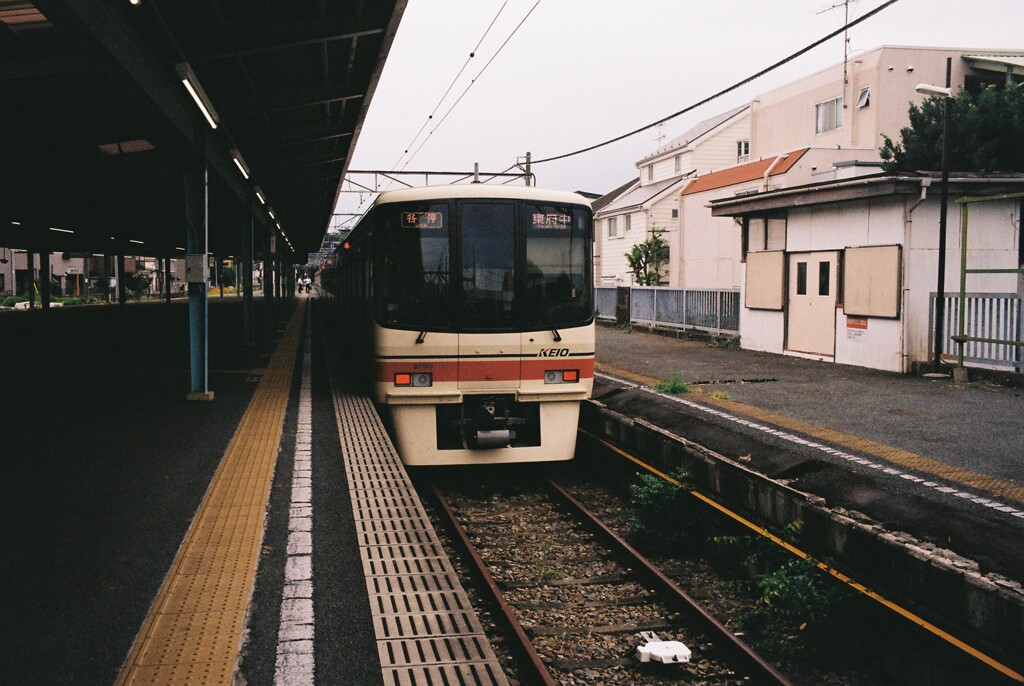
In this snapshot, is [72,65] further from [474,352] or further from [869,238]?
[869,238]

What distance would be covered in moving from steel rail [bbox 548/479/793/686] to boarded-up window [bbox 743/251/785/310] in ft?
30.9

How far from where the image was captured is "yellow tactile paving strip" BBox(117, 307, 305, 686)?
352 cm

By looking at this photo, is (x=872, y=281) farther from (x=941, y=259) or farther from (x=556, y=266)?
(x=556, y=266)

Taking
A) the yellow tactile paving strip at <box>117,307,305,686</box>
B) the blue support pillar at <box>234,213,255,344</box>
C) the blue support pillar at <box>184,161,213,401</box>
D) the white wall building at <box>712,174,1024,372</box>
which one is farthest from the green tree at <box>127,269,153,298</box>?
the yellow tactile paving strip at <box>117,307,305,686</box>

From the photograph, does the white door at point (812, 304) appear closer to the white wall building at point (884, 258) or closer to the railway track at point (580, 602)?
the white wall building at point (884, 258)

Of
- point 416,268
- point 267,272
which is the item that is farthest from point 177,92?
point 267,272

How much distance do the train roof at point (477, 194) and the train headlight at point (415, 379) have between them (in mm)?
1667

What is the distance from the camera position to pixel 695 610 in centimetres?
511

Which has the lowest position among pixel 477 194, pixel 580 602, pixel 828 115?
pixel 580 602

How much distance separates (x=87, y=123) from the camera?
11.7 metres

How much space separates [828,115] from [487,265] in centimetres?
2550

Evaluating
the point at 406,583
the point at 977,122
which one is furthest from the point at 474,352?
the point at 977,122

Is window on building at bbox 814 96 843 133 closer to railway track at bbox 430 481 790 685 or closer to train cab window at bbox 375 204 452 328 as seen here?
train cab window at bbox 375 204 452 328

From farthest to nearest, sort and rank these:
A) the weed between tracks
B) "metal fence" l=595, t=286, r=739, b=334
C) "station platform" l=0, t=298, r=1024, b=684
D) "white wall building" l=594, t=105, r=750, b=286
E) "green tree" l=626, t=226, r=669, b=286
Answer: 1. "white wall building" l=594, t=105, r=750, b=286
2. "green tree" l=626, t=226, r=669, b=286
3. "metal fence" l=595, t=286, r=739, b=334
4. the weed between tracks
5. "station platform" l=0, t=298, r=1024, b=684
